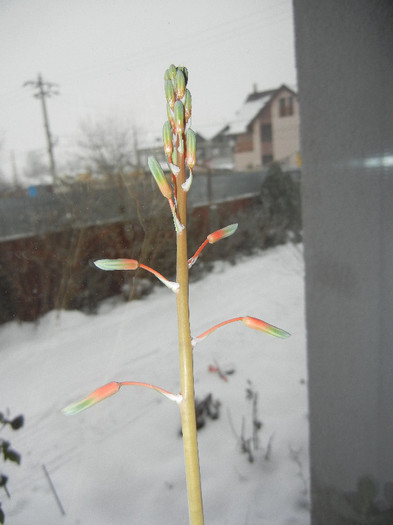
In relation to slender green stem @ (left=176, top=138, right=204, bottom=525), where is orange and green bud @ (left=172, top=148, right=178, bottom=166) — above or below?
above

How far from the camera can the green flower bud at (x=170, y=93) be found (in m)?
0.22

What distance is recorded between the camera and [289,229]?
7.12 ft

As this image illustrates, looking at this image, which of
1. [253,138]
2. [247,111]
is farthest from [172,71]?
[253,138]

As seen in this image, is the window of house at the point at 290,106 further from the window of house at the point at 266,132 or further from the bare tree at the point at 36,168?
the bare tree at the point at 36,168

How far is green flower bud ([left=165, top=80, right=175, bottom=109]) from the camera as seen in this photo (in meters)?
0.22

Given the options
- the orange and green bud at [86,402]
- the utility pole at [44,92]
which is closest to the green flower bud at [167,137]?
the orange and green bud at [86,402]

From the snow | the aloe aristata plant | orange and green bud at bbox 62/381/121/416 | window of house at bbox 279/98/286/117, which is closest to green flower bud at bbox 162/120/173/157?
the aloe aristata plant

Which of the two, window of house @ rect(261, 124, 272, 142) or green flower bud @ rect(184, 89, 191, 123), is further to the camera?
window of house @ rect(261, 124, 272, 142)

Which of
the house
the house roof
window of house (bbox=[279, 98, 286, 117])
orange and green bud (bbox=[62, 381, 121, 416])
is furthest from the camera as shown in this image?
window of house (bbox=[279, 98, 286, 117])

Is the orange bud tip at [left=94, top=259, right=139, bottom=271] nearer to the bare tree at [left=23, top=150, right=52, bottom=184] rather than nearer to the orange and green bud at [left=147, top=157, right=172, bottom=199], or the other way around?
the orange and green bud at [left=147, top=157, right=172, bottom=199]

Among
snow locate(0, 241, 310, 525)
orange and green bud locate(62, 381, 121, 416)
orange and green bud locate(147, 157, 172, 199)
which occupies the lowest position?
snow locate(0, 241, 310, 525)

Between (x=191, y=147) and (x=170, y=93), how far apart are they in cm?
3

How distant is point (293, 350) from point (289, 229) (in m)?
1.12

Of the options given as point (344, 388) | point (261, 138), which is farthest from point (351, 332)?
point (261, 138)
